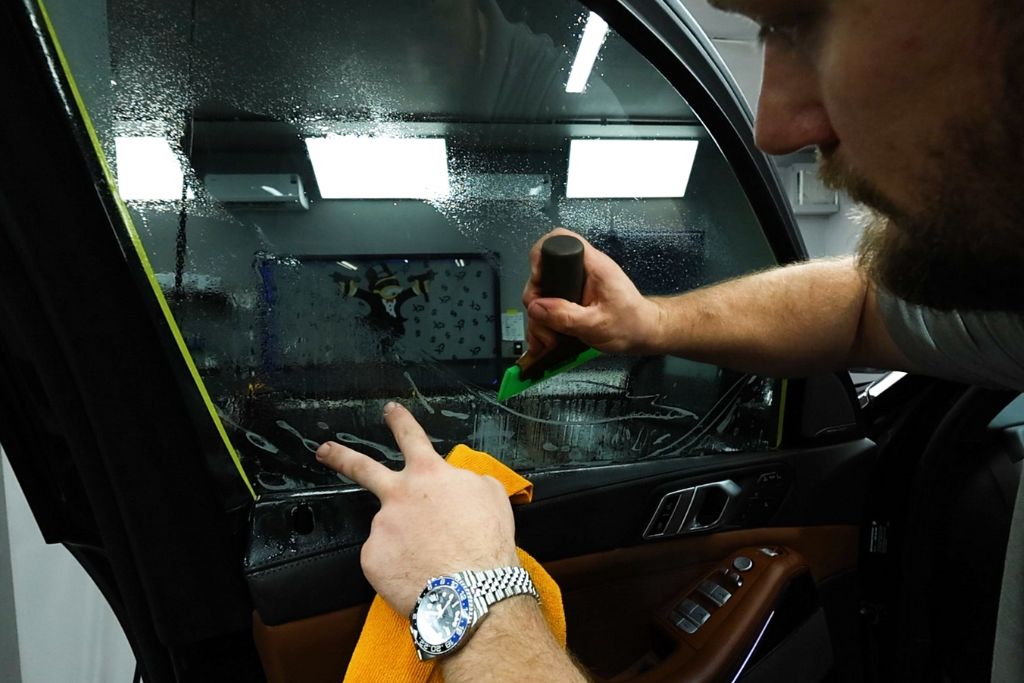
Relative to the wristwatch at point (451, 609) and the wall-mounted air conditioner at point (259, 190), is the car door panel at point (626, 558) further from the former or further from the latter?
the wall-mounted air conditioner at point (259, 190)

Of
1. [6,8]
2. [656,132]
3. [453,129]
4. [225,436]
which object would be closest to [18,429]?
[225,436]

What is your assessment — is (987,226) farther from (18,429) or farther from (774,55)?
(18,429)

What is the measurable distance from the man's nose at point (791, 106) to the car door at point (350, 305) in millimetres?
338

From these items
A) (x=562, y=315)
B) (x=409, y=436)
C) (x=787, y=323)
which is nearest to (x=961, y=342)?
(x=787, y=323)

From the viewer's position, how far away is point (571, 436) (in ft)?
3.89

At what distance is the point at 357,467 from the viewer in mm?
958

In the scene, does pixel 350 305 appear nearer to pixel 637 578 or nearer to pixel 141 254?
pixel 141 254

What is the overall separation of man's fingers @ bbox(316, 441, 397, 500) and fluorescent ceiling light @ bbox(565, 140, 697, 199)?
0.50 m

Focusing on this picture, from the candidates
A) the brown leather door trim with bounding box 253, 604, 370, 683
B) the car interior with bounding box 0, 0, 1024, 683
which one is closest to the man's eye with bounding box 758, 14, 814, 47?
the car interior with bounding box 0, 0, 1024, 683

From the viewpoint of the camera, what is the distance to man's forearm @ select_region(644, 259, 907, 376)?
45.4 inches

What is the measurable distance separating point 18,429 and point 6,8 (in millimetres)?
497

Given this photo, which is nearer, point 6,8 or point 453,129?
point 6,8

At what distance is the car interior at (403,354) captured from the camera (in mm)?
824

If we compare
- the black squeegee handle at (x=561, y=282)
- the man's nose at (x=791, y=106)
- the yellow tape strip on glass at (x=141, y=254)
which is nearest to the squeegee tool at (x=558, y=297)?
the black squeegee handle at (x=561, y=282)
